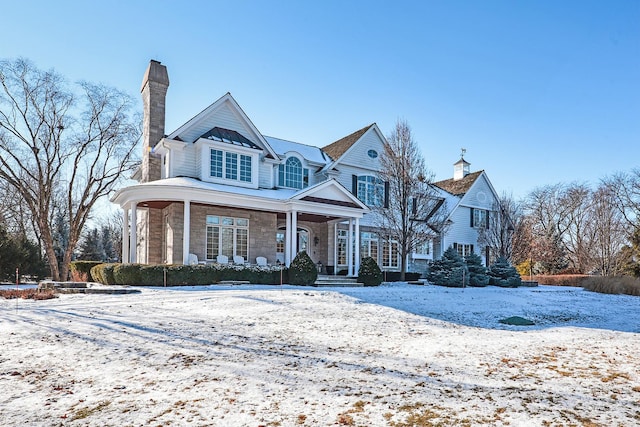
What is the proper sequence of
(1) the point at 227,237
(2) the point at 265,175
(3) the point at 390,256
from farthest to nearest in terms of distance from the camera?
(3) the point at 390,256 < (2) the point at 265,175 < (1) the point at 227,237

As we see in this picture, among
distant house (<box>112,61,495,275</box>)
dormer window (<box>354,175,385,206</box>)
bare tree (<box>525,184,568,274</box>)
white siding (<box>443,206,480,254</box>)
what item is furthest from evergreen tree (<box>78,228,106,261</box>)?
bare tree (<box>525,184,568,274</box>)

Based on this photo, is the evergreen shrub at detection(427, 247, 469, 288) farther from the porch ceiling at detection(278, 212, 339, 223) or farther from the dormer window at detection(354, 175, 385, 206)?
the porch ceiling at detection(278, 212, 339, 223)

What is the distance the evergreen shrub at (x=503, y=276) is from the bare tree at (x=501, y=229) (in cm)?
420

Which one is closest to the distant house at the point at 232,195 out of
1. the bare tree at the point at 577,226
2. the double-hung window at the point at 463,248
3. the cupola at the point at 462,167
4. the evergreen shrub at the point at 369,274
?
the evergreen shrub at the point at 369,274

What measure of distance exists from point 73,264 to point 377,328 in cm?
1618

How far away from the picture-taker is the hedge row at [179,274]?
14.3 meters

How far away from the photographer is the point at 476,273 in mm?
21891

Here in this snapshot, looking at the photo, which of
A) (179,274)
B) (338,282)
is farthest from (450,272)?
(179,274)

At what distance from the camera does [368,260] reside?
717 inches

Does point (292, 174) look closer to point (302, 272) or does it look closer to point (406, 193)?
point (406, 193)

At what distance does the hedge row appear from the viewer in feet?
46.8

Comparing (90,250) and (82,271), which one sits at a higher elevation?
(90,250)

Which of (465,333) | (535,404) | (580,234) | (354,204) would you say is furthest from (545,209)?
(535,404)

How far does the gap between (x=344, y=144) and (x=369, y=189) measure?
2946 millimetres
